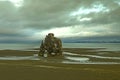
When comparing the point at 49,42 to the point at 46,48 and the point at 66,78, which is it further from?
the point at 66,78

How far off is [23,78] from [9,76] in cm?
138

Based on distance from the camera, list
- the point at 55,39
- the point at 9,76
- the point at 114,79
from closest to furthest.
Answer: the point at 114,79
the point at 9,76
the point at 55,39

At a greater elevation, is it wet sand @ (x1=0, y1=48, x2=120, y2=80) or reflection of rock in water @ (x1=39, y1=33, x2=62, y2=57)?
reflection of rock in water @ (x1=39, y1=33, x2=62, y2=57)

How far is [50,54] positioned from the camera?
41.5 m

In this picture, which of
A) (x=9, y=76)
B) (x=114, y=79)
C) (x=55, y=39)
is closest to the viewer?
(x=114, y=79)

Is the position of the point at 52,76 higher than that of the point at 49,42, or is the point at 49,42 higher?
the point at 49,42

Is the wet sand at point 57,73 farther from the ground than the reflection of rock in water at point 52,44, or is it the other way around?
the reflection of rock in water at point 52,44

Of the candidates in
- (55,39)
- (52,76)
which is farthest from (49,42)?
(52,76)

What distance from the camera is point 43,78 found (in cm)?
1644

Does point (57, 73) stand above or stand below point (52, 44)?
below

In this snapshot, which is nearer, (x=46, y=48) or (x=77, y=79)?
(x=77, y=79)

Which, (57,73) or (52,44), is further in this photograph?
(52,44)

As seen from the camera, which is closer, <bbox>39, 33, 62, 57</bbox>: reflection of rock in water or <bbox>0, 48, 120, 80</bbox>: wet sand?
<bbox>0, 48, 120, 80</bbox>: wet sand

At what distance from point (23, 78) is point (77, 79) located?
11.2ft
